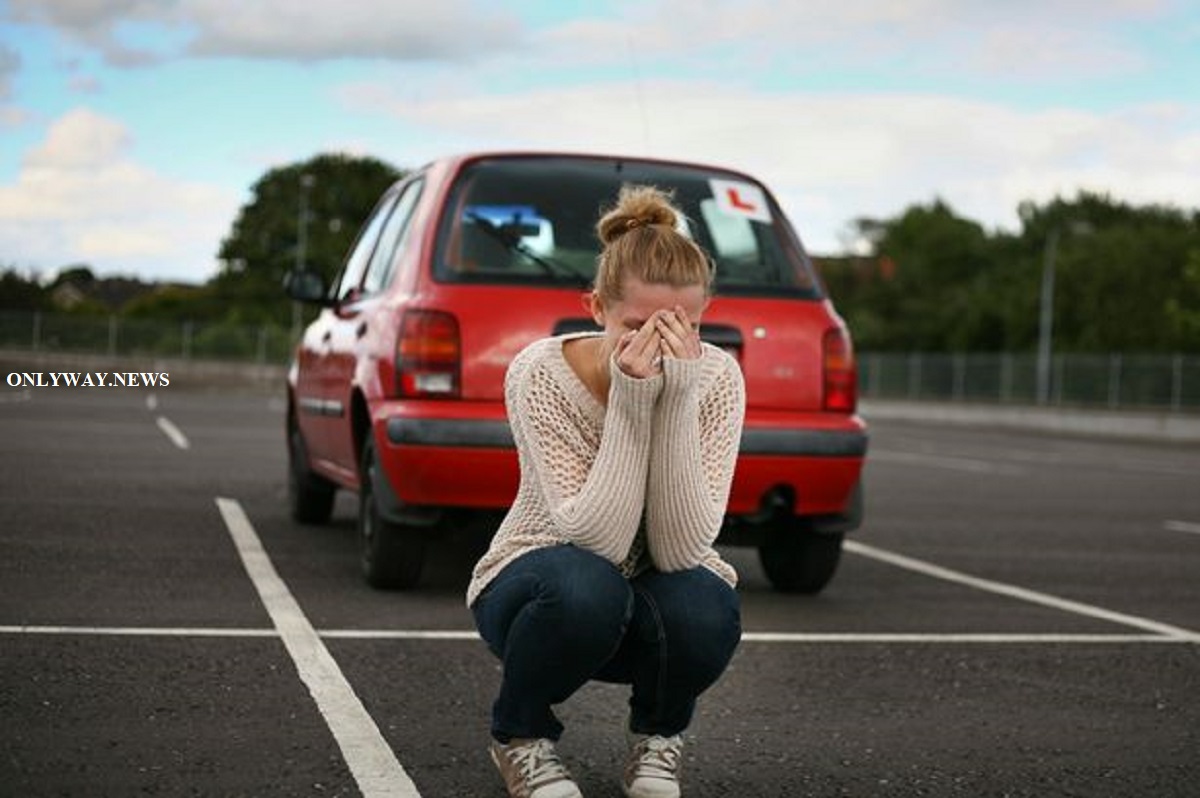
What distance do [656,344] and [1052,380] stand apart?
147ft

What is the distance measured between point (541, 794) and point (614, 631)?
0.37 metres

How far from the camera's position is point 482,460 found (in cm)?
713

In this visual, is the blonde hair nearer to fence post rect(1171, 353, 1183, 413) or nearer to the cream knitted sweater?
the cream knitted sweater

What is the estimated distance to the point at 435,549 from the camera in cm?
922

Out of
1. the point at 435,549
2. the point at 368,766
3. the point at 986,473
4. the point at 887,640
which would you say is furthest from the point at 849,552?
the point at 986,473

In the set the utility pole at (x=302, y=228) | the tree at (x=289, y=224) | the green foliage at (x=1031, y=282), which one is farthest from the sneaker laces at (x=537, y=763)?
the tree at (x=289, y=224)

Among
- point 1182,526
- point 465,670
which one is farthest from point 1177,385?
point 465,670

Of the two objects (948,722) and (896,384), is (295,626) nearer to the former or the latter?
(948,722)

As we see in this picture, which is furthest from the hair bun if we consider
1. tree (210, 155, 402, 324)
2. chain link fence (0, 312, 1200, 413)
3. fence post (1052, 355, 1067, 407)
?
tree (210, 155, 402, 324)

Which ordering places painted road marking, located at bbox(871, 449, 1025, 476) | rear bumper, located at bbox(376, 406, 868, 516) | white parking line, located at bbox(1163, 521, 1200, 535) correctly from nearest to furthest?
rear bumper, located at bbox(376, 406, 868, 516) < white parking line, located at bbox(1163, 521, 1200, 535) < painted road marking, located at bbox(871, 449, 1025, 476)

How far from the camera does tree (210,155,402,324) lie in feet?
294

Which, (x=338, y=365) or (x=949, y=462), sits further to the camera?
(x=949, y=462)

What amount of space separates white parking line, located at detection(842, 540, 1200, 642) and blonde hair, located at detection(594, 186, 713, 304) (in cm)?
373

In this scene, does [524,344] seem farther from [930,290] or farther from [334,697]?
[930,290]
